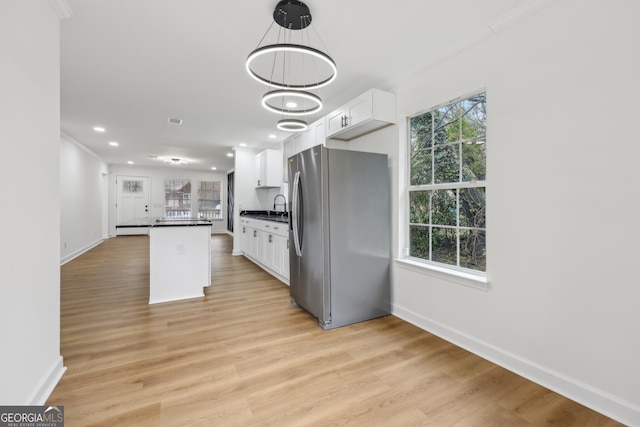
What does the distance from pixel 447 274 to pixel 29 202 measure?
9.96 feet

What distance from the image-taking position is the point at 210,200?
36.8 feet

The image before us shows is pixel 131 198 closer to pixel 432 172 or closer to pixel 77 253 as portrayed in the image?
pixel 77 253

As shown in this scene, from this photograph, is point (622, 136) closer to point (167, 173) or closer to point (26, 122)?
point (26, 122)

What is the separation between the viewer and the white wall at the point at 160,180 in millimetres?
9711

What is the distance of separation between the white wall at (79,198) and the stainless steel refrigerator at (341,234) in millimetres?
5607

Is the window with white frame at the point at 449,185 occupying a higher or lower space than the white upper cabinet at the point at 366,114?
lower

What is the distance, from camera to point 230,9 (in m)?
2.01

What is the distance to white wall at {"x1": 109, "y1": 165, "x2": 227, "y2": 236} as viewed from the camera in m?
9.71

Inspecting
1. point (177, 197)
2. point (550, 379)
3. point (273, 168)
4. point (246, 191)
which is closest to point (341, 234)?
point (550, 379)

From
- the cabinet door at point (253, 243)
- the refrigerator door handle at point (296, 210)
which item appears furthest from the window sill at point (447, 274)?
→ the cabinet door at point (253, 243)

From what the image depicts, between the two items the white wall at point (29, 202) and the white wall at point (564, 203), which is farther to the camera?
the white wall at point (564, 203)

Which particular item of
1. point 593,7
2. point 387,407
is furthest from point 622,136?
point 387,407

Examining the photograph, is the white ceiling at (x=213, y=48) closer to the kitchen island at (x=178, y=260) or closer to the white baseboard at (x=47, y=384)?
Result: the kitchen island at (x=178, y=260)

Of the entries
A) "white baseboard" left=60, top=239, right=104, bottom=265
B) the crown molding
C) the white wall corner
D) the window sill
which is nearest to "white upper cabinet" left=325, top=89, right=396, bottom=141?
the white wall corner
